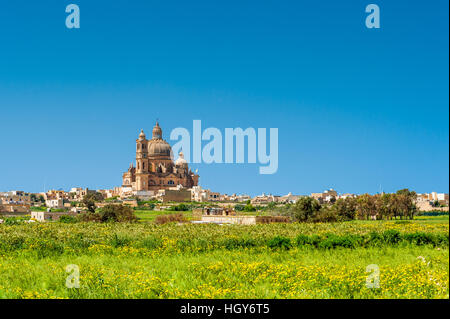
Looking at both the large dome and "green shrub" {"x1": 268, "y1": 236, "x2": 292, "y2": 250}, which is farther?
the large dome

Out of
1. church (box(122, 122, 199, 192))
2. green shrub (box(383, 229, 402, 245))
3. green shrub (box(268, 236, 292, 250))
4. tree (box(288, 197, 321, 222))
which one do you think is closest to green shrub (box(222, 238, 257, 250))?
green shrub (box(268, 236, 292, 250))

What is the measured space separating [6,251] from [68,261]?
4261mm

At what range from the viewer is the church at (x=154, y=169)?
129 m

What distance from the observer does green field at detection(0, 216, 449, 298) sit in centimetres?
954

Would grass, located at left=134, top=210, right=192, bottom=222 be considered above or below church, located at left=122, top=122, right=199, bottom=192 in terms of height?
below

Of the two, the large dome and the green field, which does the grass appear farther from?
the large dome

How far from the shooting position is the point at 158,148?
136 meters

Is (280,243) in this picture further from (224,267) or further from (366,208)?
(366,208)

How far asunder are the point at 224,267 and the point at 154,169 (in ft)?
399

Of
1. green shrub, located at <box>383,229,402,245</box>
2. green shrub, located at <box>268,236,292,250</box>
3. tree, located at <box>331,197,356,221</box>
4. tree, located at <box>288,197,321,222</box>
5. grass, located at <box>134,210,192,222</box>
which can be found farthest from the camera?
grass, located at <box>134,210,192,222</box>

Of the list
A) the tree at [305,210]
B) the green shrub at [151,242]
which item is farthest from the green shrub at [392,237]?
the tree at [305,210]

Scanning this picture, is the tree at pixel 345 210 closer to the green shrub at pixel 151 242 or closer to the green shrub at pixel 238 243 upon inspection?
the green shrub at pixel 238 243
